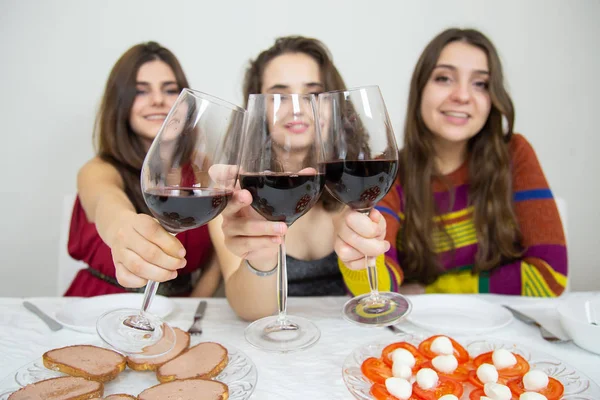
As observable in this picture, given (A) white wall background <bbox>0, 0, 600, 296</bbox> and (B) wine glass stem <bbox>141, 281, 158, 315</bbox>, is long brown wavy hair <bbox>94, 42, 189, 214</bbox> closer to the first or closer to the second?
(A) white wall background <bbox>0, 0, 600, 296</bbox>

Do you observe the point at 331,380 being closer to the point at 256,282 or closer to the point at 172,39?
the point at 256,282

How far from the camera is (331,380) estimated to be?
2.47 ft

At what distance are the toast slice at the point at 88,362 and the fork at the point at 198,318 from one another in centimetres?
20

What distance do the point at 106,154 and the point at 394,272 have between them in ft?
4.11

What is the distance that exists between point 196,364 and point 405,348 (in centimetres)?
36

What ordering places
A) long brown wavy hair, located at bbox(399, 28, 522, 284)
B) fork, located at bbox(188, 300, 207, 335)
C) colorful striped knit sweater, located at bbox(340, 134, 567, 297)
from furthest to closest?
long brown wavy hair, located at bbox(399, 28, 522, 284)
colorful striped knit sweater, located at bbox(340, 134, 567, 297)
fork, located at bbox(188, 300, 207, 335)

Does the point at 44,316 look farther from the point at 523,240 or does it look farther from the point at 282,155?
the point at 523,240

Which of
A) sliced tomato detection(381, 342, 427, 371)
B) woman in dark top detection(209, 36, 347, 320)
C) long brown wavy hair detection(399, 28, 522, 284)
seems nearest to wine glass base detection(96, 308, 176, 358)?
sliced tomato detection(381, 342, 427, 371)

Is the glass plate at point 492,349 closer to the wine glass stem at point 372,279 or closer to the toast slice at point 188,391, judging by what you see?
the wine glass stem at point 372,279

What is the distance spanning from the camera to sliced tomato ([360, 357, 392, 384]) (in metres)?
0.71

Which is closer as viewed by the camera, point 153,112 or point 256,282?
point 256,282

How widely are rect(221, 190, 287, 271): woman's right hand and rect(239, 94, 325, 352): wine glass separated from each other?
0.07 meters

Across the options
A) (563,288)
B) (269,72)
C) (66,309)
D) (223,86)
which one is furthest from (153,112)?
(563,288)

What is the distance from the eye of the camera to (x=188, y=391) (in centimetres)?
64
